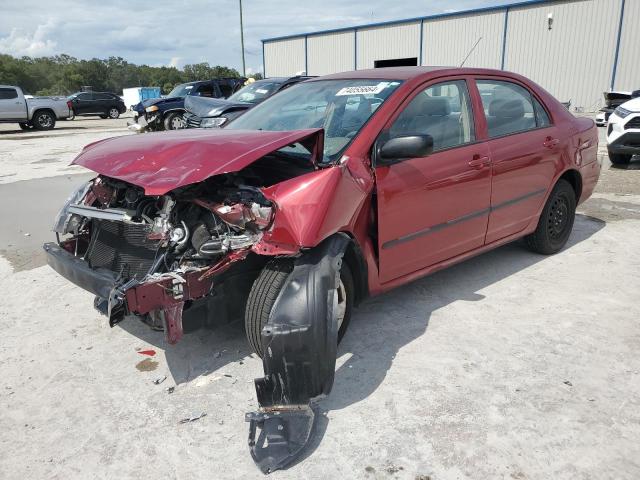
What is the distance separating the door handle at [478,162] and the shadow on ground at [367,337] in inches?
38.2

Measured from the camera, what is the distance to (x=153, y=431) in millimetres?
2566

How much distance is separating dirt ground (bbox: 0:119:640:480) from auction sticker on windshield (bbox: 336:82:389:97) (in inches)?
59.2

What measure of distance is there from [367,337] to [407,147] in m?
1.23

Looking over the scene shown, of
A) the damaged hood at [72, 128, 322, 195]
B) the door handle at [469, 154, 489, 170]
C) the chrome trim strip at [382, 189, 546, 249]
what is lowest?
the chrome trim strip at [382, 189, 546, 249]

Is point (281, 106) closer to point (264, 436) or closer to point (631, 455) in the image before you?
point (264, 436)

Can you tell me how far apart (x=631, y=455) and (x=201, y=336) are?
246cm

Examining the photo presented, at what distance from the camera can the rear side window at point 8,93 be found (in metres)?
20.1

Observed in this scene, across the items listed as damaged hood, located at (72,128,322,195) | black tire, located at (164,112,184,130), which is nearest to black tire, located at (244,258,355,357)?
damaged hood, located at (72,128,322,195)

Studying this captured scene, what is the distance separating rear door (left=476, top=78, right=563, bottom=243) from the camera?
392 centimetres

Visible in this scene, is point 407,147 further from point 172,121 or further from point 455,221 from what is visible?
point 172,121

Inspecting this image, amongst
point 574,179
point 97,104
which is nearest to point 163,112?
point 574,179

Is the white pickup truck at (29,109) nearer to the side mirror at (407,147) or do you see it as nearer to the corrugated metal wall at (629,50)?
the side mirror at (407,147)

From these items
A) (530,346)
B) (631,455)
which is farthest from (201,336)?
(631,455)

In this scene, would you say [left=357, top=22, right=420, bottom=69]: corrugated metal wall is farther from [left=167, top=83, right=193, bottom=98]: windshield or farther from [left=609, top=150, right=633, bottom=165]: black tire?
[left=609, top=150, right=633, bottom=165]: black tire
